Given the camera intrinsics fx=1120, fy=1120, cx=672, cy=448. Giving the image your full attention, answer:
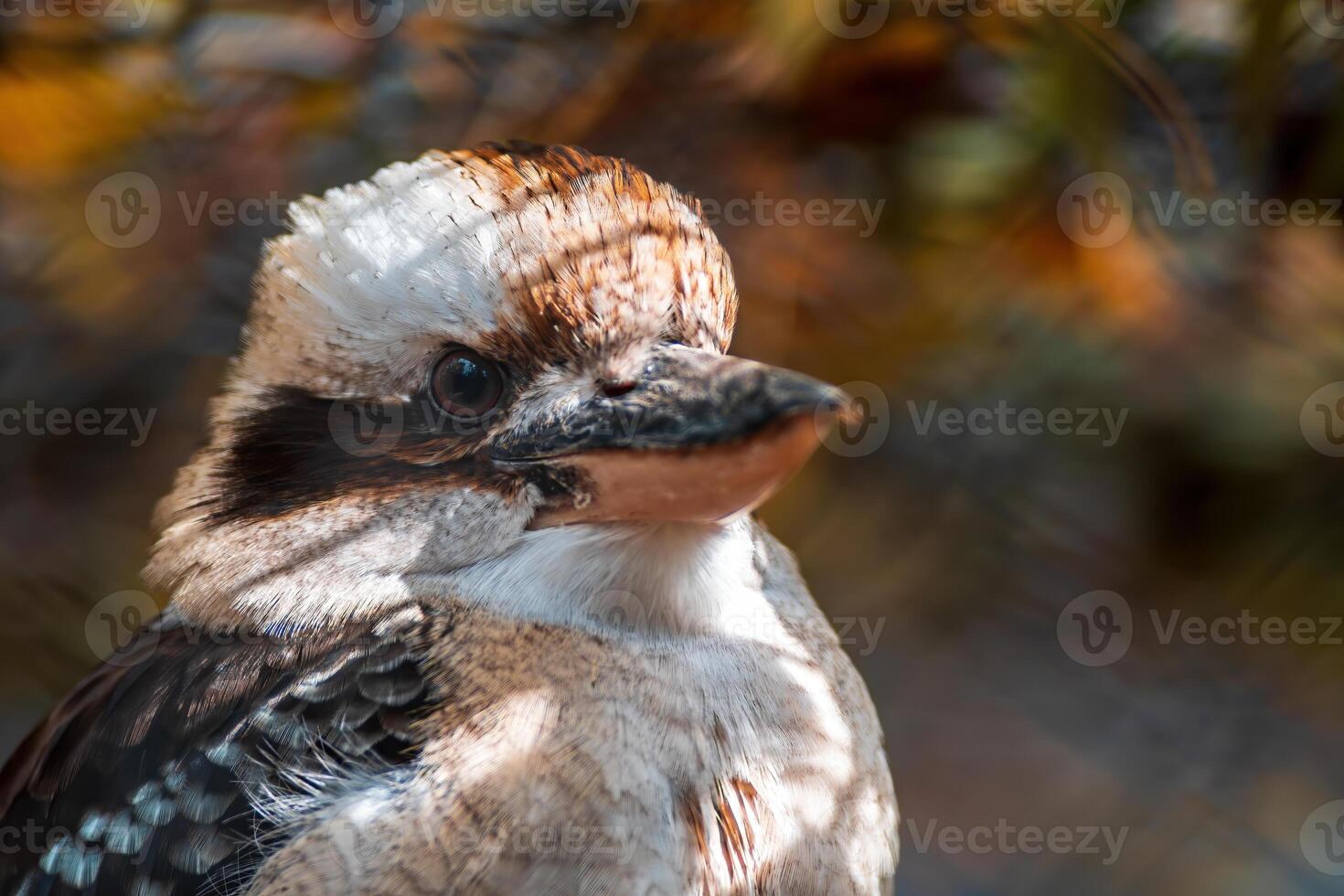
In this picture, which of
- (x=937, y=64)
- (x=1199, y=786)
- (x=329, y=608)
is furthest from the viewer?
(x=1199, y=786)

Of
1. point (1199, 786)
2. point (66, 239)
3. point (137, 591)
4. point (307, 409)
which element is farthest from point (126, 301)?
Result: point (1199, 786)

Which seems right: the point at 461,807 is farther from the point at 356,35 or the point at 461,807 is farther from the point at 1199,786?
the point at 1199,786

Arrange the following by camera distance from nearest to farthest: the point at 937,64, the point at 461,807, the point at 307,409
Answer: the point at 461,807, the point at 307,409, the point at 937,64

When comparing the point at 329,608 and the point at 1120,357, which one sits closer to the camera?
the point at 329,608

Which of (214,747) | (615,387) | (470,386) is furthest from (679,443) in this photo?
(214,747)

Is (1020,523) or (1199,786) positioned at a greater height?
(1020,523)

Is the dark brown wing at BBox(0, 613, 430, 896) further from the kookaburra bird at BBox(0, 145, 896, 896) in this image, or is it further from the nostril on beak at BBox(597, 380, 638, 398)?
the nostril on beak at BBox(597, 380, 638, 398)

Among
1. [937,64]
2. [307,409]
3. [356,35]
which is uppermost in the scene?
[356,35]

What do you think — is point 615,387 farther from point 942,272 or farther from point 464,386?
point 942,272
